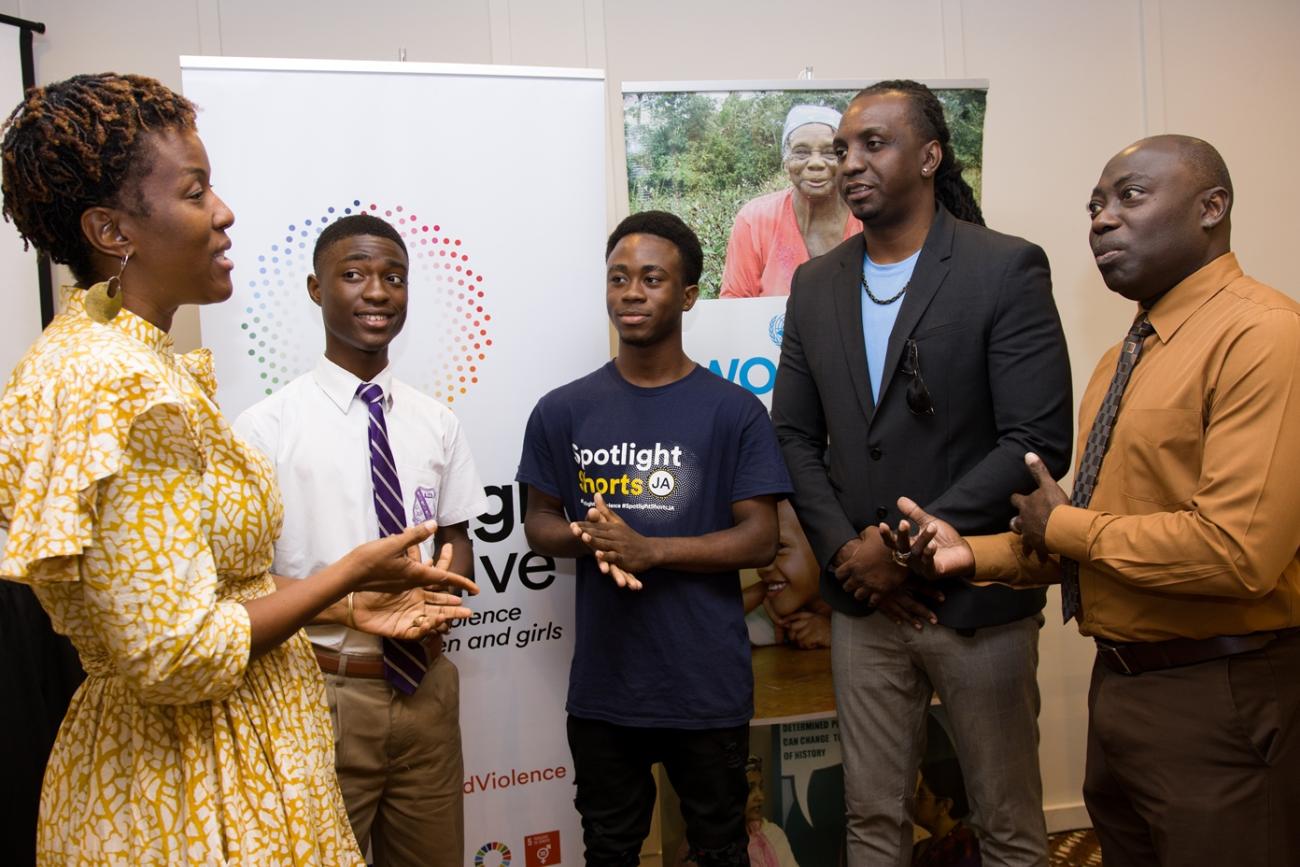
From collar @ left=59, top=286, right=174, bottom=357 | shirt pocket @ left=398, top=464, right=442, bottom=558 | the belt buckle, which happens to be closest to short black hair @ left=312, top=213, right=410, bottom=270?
shirt pocket @ left=398, top=464, right=442, bottom=558

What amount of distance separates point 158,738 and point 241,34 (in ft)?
8.70

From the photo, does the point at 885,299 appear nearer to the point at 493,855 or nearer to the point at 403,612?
the point at 403,612

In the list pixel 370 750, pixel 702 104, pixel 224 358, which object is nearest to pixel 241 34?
pixel 224 358

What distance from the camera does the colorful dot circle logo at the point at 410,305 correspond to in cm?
256

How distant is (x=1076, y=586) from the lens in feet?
6.51

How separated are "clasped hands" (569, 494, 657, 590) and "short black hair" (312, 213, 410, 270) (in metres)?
0.88

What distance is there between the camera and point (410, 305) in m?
2.66

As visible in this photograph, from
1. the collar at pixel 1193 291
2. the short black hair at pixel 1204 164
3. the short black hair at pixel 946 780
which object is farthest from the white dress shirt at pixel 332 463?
the short black hair at pixel 946 780

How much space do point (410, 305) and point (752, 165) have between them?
3.92ft

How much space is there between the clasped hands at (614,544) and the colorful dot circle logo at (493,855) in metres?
1.08

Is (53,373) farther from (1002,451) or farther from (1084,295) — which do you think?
(1084,295)

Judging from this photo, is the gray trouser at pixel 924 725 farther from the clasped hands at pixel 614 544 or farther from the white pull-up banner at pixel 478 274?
the white pull-up banner at pixel 478 274

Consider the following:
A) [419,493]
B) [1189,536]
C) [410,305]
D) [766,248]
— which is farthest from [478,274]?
[1189,536]

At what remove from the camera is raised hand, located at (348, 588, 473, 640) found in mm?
1823
